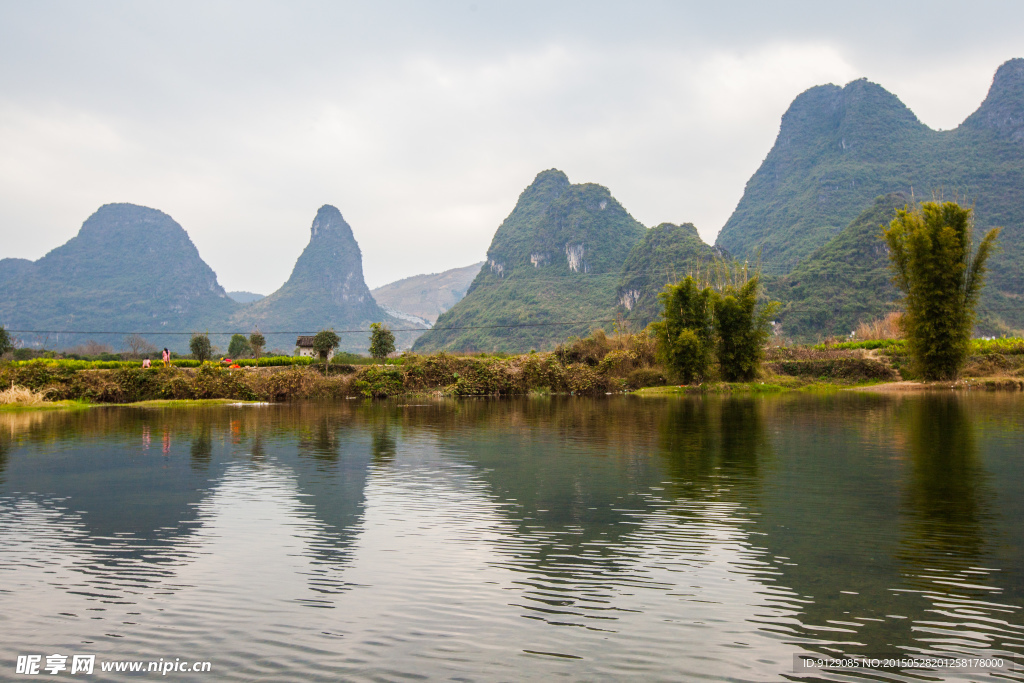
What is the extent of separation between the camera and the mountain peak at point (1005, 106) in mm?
127000

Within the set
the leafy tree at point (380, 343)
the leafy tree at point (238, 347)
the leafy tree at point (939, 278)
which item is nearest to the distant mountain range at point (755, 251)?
the leafy tree at point (238, 347)

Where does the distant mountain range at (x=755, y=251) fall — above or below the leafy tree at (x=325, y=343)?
above

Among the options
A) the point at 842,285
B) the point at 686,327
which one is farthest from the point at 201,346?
the point at 842,285

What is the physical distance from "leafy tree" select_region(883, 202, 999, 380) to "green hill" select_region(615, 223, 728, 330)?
67963mm

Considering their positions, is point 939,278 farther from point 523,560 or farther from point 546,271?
point 546,271

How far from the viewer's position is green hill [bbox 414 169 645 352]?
395ft

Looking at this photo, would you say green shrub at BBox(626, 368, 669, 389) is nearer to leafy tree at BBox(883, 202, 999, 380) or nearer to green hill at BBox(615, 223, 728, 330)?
leafy tree at BBox(883, 202, 999, 380)

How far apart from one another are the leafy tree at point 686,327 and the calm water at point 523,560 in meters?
19.7

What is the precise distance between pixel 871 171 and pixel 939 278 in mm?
134854

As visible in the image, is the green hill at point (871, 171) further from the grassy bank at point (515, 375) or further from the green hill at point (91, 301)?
the green hill at point (91, 301)

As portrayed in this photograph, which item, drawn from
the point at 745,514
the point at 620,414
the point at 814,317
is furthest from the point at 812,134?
the point at 745,514

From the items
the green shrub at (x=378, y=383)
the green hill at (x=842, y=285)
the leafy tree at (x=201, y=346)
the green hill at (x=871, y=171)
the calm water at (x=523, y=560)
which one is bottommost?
the calm water at (x=523, y=560)

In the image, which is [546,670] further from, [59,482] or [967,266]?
[967,266]

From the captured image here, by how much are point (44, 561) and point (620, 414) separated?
1563 centimetres
